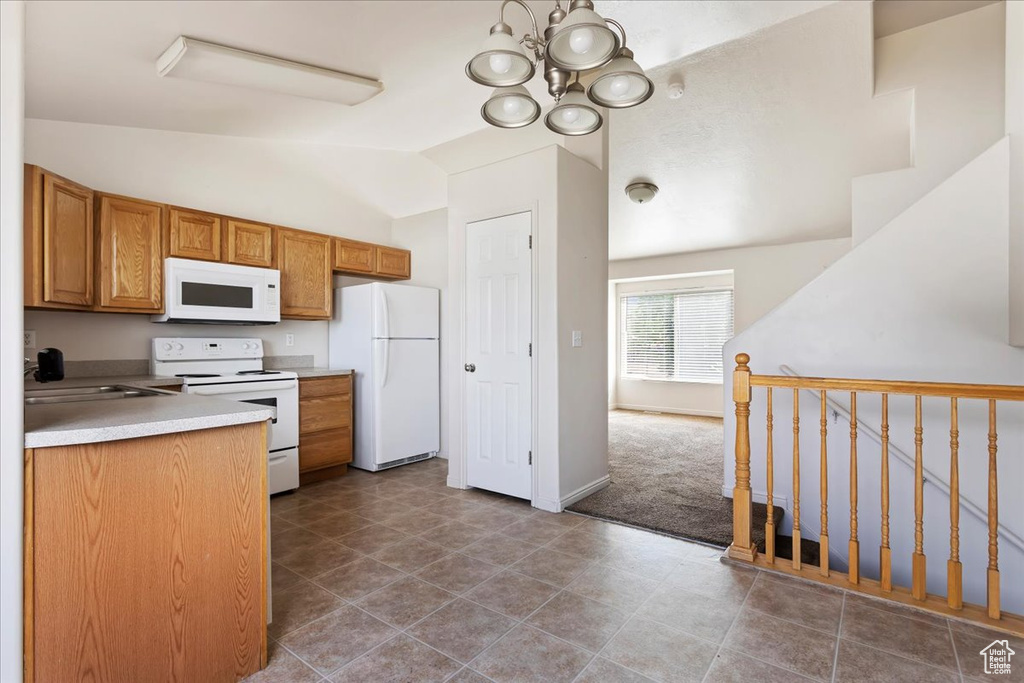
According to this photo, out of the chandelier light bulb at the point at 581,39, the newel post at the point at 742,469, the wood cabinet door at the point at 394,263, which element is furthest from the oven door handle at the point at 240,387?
the newel post at the point at 742,469

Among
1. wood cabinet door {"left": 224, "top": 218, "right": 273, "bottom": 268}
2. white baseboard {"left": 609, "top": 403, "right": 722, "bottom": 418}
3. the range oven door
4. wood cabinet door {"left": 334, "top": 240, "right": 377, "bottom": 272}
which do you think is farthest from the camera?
white baseboard {"left": 609, "top": 403, "right": 722, "bottom": 418}

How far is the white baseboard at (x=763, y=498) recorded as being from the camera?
313 centimetres

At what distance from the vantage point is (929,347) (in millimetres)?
2562

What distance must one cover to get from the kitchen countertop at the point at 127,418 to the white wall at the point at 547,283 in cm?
190

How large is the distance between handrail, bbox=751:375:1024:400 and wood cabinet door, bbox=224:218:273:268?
3.51 metres

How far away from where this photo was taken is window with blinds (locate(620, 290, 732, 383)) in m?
6.93

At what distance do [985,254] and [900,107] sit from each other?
6.27 feet

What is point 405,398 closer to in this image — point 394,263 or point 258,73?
point 394,263

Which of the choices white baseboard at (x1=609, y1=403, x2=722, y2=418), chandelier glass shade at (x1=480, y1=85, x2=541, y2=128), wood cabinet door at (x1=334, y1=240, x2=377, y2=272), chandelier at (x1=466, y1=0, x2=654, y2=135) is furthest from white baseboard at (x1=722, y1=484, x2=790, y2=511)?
white baseboard at (x1=609, y1=403, x2=722, y2=418)

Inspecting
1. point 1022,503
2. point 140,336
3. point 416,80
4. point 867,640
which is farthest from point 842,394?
point 140,336

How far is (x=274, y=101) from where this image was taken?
117 inches

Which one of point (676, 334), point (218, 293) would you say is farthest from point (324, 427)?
point (676, 334)

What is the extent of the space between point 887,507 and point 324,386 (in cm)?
365

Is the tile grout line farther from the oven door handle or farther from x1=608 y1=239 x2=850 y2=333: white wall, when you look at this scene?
x1=608 y1=239 x2=850 y2=333: white wall
